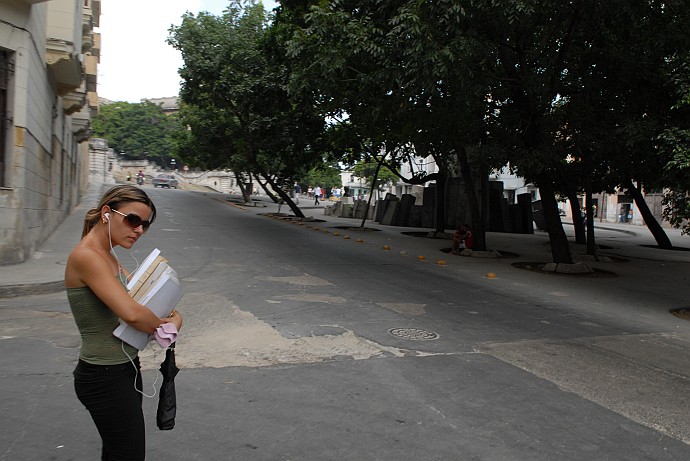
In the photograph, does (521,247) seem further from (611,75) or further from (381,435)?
(381,435)

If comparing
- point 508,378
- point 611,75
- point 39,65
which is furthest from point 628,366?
point 39,65

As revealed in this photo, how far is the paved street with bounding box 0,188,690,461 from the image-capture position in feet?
12.3

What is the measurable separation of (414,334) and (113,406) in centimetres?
476

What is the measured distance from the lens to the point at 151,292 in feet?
7.75

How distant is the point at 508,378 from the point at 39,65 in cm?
1244

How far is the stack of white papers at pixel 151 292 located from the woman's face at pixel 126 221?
14 cm

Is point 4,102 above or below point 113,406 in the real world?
above

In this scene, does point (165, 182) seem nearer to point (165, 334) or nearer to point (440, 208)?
point (440, 208)

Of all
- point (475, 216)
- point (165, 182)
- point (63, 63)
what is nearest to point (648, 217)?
point (475, 216)

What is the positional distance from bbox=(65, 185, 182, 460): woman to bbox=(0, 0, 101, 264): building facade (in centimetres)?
964

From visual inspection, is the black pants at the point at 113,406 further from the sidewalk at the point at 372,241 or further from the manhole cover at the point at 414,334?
the sidewalk at the point at 372,241

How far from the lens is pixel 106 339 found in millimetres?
2375

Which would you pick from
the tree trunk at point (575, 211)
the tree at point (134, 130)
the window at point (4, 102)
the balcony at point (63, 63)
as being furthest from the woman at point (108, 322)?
the tree at point (134, 130)

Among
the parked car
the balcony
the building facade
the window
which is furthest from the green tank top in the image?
the parked car
